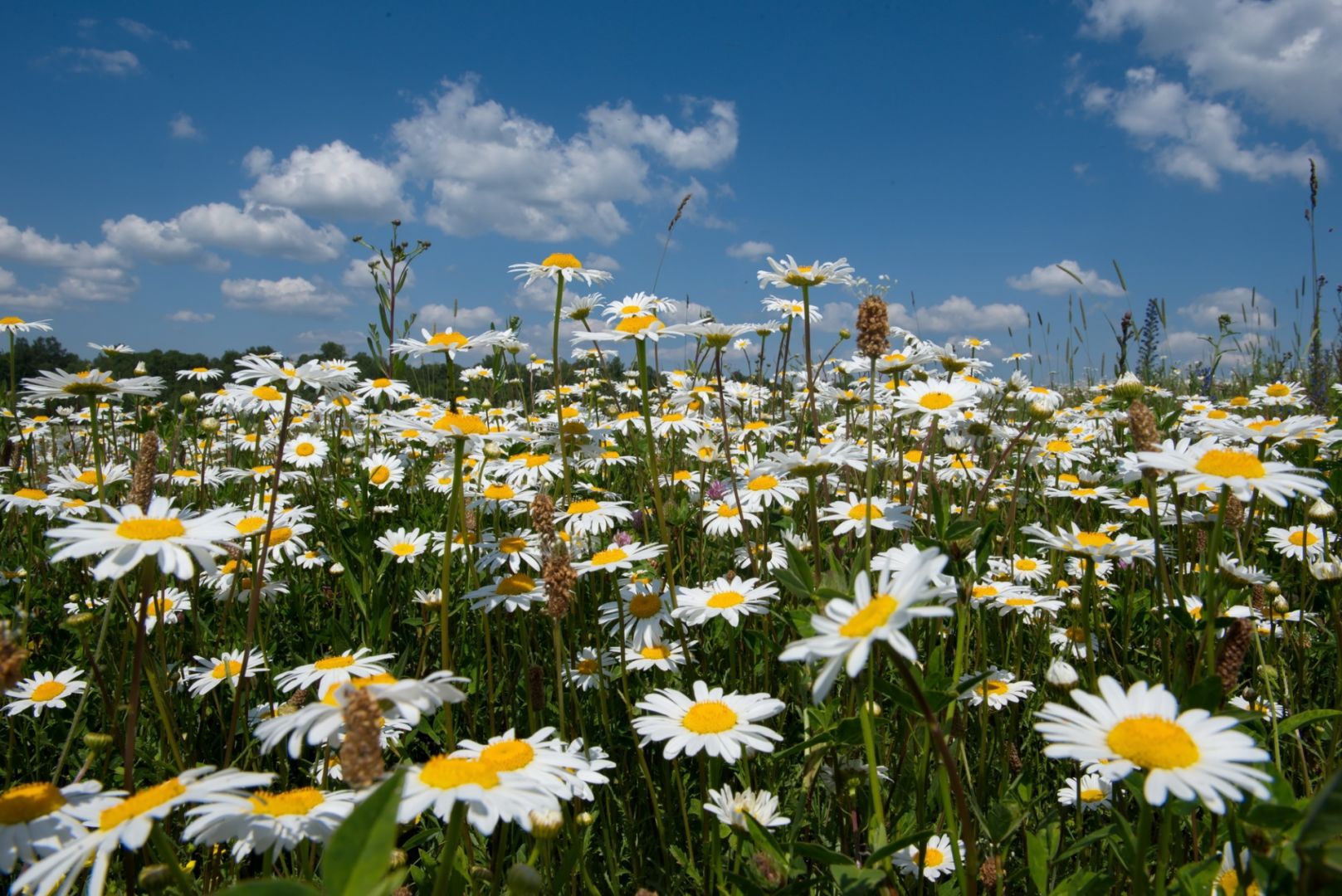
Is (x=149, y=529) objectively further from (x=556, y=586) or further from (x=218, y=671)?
(x=218, y=671)

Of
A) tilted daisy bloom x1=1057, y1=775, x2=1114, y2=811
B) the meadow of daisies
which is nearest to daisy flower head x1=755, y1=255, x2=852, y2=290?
the meadow of daisies

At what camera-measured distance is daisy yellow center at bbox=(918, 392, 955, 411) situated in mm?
2283

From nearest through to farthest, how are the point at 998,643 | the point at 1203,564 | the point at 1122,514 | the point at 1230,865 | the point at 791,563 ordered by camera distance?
the point at 1230,865, the point at 791,563, the point at 1203,564, the point at 998,643, the point at 1122,514

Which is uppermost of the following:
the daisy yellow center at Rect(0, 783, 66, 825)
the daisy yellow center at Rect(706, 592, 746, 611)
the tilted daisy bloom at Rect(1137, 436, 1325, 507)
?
the tilted daisy bloom at Rect(1137, 436, 1325, 507)

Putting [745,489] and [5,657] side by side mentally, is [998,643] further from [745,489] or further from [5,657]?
[5,657]

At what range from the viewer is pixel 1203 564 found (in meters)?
2.61

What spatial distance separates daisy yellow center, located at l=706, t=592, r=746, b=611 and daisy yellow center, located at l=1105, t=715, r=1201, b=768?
1201mm

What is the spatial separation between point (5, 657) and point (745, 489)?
8.30 feet

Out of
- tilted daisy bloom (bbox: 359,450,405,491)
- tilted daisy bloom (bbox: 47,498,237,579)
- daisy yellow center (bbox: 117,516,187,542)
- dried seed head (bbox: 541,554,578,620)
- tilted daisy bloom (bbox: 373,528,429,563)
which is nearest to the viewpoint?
tilted daisy bloom (bbox: 47,498,237,579)

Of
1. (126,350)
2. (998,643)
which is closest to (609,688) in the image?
(998,643)

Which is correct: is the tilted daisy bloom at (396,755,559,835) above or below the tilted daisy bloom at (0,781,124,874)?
above

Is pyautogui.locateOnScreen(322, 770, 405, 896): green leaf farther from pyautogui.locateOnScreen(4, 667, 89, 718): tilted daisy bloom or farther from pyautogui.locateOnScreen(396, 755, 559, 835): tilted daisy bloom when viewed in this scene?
pyautogui.locateOnScreen(4, 667, 89, 718): tilted daisy bloom

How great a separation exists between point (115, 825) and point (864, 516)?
84.1 inches

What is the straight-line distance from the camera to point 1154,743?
1.07 metres
